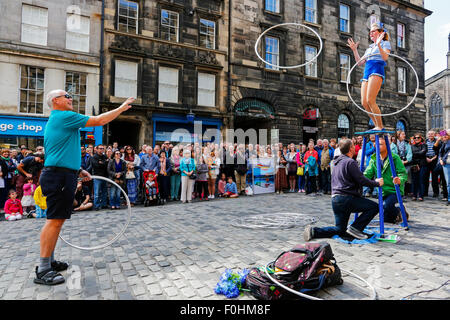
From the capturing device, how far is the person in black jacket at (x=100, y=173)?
9.40m

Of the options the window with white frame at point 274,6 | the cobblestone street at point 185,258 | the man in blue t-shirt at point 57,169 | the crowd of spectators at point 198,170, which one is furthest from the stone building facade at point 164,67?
the man in blue t-shirt at point 57,169

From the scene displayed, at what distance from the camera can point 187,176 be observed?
36.6ft

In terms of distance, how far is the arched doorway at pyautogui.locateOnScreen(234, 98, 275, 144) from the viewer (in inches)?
803

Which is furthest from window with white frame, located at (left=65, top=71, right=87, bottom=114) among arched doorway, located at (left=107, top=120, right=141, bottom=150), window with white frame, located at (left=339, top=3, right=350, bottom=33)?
window with white frame, located at (left=339, top=3, right=350, bottom=33)

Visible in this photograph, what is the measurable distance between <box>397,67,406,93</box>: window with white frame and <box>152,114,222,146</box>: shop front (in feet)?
61.9

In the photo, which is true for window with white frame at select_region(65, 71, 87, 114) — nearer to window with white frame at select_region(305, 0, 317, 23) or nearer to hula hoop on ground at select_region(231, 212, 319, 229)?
hula hoop on ground at select_region(231, 212, 319, 229)

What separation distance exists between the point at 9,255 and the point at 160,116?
1400cm

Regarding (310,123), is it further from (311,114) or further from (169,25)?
(169,25)

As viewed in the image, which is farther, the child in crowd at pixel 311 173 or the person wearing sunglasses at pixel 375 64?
the child in crowd at pixel 311 173

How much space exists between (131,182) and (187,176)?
6.75 feet

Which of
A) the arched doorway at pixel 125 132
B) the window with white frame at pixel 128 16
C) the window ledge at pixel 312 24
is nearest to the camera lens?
the window with white frame at pixel 128 16

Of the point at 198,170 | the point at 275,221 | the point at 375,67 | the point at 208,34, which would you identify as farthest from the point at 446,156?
the point at 208,34

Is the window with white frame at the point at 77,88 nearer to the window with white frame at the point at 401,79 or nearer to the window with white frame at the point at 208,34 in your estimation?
the window with white frame at the point at 208,34

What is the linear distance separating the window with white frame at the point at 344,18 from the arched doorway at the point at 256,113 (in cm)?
1027
